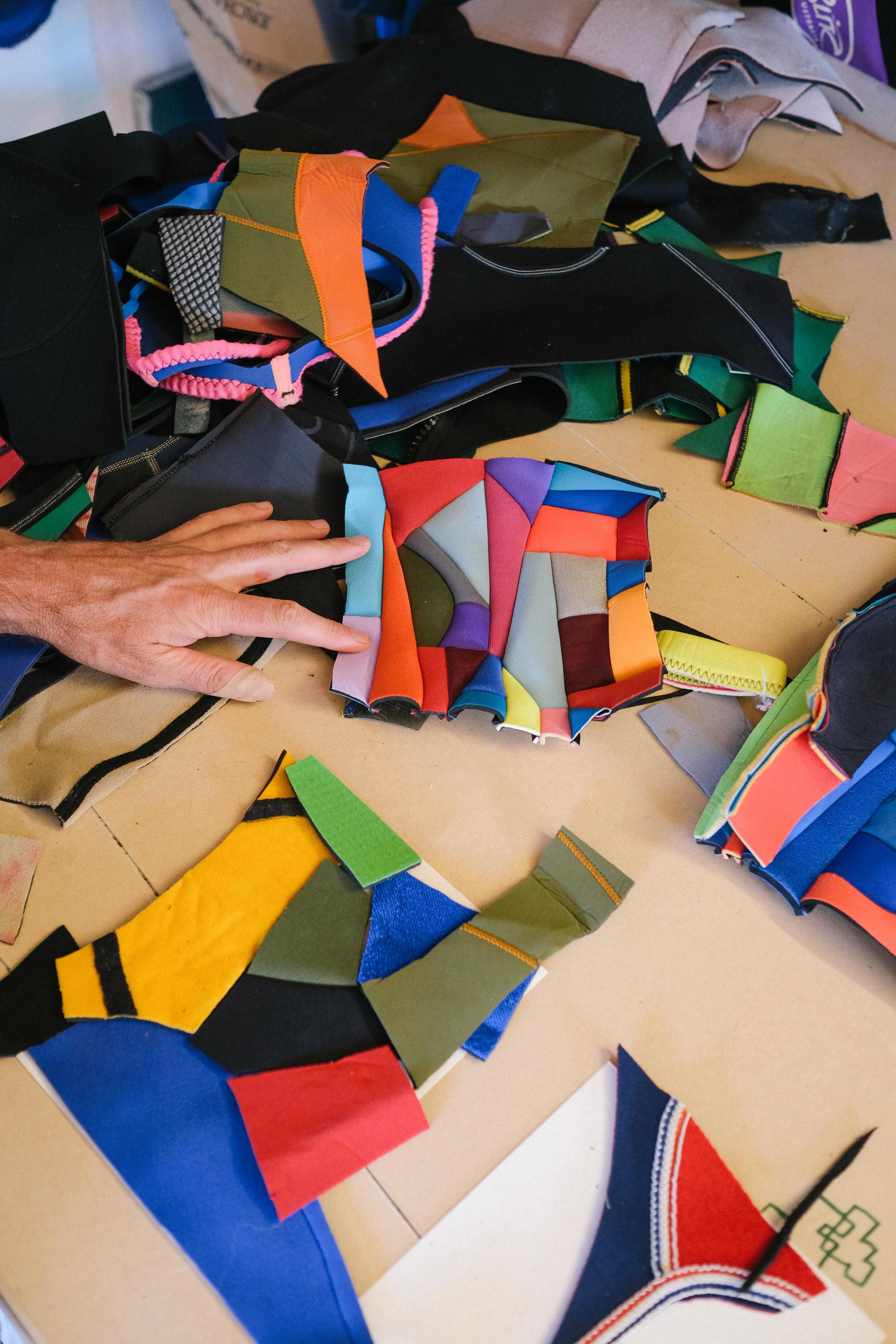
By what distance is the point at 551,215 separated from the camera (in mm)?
1361

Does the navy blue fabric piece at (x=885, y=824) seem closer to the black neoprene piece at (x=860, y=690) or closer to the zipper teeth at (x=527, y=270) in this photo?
the black neoprene piece at (x=860, y=690)

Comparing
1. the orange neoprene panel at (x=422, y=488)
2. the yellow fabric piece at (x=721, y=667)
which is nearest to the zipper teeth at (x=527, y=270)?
the orange neoprene panel at (x=422, y=488)

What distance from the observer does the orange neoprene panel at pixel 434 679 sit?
0.91 metres

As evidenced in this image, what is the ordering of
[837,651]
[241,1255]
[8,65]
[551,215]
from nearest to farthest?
[241,1255] → [837,651] → [551,215] → [8,65]

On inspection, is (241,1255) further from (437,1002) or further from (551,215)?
(551,215)

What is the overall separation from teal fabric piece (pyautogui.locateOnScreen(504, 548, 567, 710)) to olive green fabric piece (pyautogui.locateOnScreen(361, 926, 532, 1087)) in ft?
0.86

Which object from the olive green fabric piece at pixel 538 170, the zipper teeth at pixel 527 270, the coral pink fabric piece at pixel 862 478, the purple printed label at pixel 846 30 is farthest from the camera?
the purple printed label at pixel 846 30

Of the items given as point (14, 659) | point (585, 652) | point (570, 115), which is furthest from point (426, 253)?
point (14, 659)

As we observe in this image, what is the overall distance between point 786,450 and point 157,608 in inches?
32.1

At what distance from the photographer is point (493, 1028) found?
0.77 meters

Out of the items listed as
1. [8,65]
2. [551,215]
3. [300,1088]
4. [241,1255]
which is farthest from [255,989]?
[8,65]

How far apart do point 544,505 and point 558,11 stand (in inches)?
46.9

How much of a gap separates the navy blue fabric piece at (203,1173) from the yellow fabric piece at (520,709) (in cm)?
41

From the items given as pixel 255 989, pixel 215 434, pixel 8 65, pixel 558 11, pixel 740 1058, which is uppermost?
pixel 8 65
